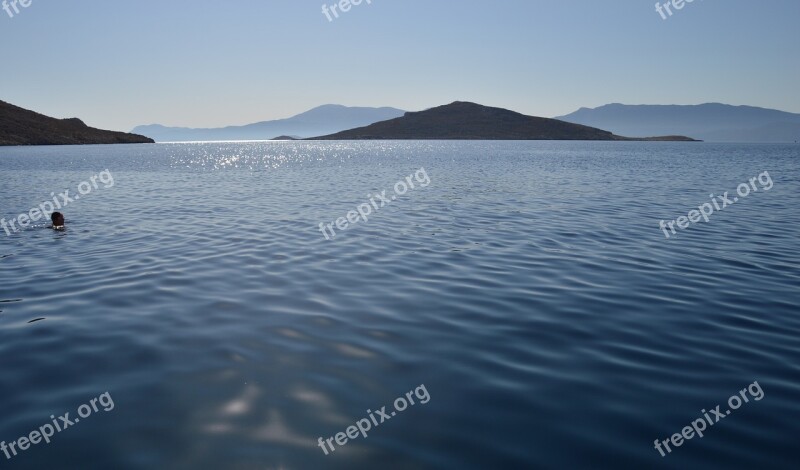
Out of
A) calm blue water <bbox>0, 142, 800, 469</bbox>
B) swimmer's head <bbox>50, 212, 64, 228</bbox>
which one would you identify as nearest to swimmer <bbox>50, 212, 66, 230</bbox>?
swimmer's head <bbox>50, 212, 64, 228</bbox>

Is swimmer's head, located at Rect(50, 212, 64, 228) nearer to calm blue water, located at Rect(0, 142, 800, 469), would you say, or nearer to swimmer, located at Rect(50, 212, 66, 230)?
swimmer, located at Rect(50, 212, 66, 230)

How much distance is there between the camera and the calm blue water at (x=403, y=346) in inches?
219

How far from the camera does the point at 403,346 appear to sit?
838 cm

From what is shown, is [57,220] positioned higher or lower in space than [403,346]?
lower

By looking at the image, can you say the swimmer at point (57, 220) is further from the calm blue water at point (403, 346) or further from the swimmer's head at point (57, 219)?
the calm blue water at point (403, 346)

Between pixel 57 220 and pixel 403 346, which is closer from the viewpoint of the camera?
pixel 403 346

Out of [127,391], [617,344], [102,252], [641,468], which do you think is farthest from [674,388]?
[102,252]

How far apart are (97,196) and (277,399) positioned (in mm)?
35490

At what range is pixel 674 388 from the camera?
691cm

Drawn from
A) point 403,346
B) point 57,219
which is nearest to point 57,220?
point 57,219

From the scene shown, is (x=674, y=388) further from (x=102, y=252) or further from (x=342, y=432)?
(x=102, y=252)

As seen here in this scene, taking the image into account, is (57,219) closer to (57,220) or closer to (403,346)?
(57,220)

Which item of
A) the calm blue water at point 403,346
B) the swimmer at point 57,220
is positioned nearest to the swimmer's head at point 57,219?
the swimmer at point 57,220

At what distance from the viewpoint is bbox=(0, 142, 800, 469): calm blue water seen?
555 centimetres
